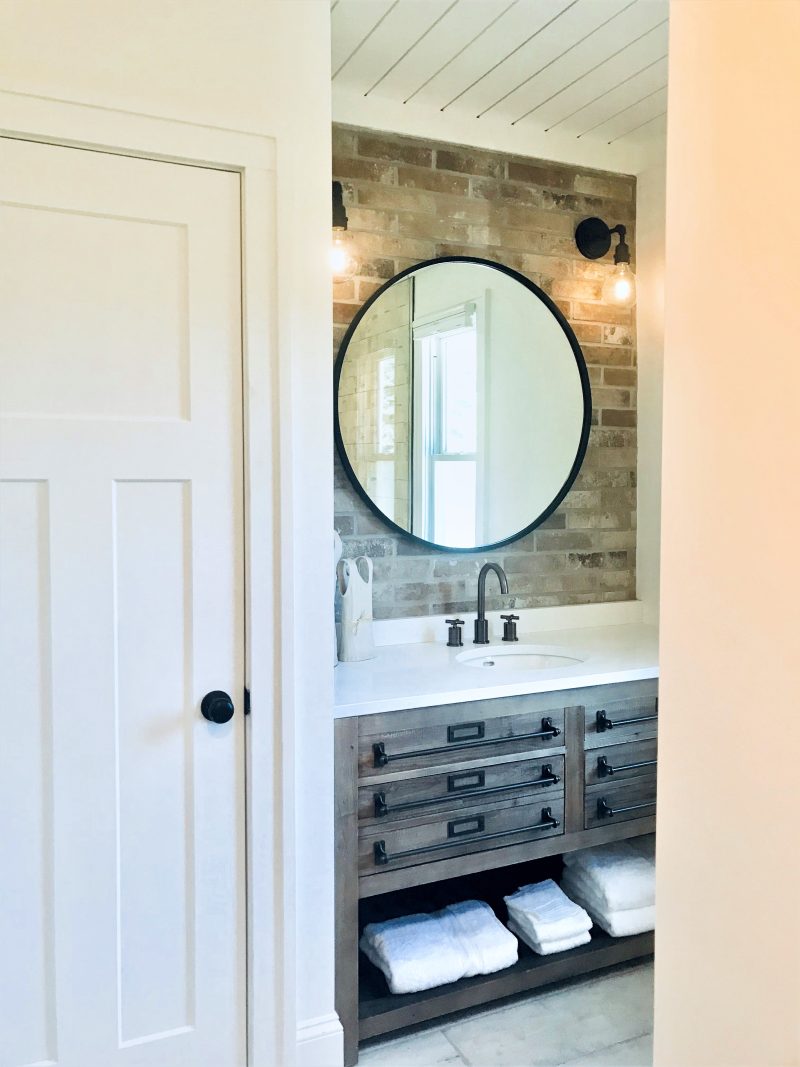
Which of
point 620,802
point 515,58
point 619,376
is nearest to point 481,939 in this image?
point 620,802

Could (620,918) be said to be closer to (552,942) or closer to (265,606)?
(552,942)

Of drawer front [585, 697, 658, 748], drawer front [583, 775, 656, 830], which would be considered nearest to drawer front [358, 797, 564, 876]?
drawer front [583, 775, 656, 830]

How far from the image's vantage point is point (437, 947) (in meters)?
2.11

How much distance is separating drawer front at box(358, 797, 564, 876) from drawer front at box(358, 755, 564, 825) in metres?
0.03

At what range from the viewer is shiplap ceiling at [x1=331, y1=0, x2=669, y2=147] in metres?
2.03

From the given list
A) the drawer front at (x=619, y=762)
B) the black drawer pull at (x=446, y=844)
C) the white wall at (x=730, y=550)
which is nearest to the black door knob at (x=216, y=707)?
the black drawer pull at (x=446, y=844)

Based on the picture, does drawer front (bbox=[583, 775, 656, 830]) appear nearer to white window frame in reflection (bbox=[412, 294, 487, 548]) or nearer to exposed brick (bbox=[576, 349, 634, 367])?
white window frame in reflection (bbox=[412, 294, 487, 548])

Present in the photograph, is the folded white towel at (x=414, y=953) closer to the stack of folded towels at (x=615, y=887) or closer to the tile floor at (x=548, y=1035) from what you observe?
the tile floor at (x=548, y=1035)

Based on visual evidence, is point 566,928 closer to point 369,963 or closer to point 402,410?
point 369,963

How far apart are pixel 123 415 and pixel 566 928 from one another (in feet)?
5.92

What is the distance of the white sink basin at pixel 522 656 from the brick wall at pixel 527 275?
0.19 m

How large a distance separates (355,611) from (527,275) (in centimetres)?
131

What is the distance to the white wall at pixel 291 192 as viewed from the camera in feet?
5.04

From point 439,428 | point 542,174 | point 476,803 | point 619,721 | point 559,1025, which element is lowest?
point 559,1025
